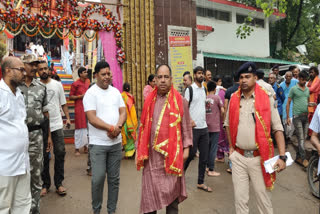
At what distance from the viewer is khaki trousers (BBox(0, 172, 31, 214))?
242 centimetres

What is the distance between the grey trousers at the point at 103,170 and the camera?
3256 millimetres

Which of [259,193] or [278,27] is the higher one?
[278,27]

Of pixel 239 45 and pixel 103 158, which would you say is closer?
pixel 103 158

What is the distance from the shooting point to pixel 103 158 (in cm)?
329

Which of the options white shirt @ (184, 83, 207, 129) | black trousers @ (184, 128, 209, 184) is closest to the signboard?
white shirt @ (184, 83, 207, 129)

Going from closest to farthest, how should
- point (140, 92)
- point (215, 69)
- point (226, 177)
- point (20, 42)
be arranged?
point (226, 177) → point (140, 92) → point (20, 42) → point (215, 69)

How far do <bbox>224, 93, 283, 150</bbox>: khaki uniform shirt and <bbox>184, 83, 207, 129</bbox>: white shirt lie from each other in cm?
161

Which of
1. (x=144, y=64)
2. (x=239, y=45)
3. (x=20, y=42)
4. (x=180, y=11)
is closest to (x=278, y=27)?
(x=239, y=45)

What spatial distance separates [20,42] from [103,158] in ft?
43.1

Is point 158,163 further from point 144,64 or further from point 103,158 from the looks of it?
point 144,64

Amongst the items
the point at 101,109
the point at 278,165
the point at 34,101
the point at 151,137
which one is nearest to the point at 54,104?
the point at 34,101

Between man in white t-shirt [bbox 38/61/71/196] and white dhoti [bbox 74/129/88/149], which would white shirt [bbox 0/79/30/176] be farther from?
white dhoti [bbox 74/129/88/149]

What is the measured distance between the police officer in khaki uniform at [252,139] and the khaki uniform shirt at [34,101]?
2343 mm

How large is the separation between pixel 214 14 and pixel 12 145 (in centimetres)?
1622
